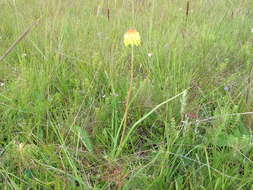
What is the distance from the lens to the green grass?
2.74 feet

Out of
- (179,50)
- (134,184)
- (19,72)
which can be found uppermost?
(179,50)

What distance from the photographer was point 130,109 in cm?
119

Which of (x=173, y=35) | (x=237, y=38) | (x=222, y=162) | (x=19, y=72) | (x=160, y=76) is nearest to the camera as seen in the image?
(x=222, y=162)

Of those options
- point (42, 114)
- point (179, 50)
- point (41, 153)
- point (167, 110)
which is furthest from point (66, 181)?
point (179, 50)

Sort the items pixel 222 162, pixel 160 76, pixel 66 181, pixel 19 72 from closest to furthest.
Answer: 1. pixel 66 181
2. pixel 222 162
3. pixel 160 76
4. pixel 19 72

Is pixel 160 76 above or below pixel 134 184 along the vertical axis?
above

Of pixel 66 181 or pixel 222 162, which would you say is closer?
pixel 66 181

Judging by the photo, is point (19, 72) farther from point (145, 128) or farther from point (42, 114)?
point (145, 128)

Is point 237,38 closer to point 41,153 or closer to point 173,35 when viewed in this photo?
point 173,35

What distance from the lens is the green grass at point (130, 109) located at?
84 centimetres

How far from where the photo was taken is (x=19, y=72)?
146 centimetres

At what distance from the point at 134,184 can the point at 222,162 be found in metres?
0.33

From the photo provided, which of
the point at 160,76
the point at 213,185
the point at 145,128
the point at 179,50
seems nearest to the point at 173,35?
the point at 179,50

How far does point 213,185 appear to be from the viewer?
788mm
